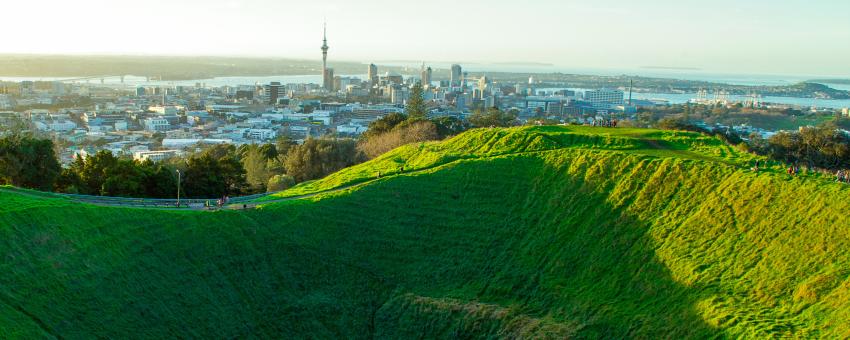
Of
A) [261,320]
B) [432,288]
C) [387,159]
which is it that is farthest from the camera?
[387,159]

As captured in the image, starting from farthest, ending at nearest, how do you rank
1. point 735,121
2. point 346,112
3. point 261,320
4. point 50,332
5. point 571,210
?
point 346,112
point 735,121
point 571,210
point 261,320
point 50,332

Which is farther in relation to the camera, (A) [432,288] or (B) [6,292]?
(A) [432,288]

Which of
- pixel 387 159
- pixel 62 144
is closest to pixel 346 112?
pixel 62 144

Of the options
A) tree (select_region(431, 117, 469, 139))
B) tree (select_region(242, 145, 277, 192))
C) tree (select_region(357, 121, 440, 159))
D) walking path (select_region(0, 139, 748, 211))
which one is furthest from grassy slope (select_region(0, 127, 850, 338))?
tree (select_region(431, 117, 469, 139))

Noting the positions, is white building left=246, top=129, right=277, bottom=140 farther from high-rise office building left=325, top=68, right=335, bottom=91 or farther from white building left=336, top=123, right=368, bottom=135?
high-rise office building left=325, top=68, right=335, bottom=91

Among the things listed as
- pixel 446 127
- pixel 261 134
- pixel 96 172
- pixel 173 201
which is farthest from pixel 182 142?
pixel 173 201

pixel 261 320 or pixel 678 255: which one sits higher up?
pixel 678 255

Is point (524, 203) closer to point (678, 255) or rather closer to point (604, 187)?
point (604, 187)
